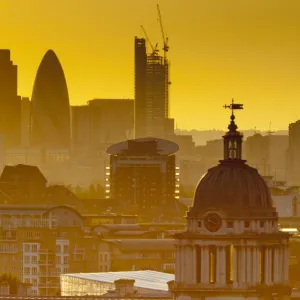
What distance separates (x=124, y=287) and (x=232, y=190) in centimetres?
2218

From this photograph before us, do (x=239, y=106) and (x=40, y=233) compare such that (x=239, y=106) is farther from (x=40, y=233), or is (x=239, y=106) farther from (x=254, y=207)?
(x=40, y=233)

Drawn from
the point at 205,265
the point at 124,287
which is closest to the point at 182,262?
the point at 205,265

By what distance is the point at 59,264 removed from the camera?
139750 mm

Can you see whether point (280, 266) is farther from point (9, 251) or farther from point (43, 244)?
point (9, 251)

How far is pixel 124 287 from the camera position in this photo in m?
88.5

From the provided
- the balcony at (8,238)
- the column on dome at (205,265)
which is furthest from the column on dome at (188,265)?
the balcony at (8,238)

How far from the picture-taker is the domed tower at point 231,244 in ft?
215

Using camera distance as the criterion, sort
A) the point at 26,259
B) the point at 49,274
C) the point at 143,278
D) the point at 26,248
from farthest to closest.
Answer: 1. the point at 26,248
2. the point at 26,259
3. the point at 49,274
4. the point at 143,278

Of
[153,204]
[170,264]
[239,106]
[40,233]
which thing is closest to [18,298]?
[239,106]

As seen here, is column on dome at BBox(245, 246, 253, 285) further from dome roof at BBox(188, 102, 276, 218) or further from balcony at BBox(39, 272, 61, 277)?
balcony at BBox(39, 272, 61, 277)

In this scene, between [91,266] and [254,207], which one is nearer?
[254,207]

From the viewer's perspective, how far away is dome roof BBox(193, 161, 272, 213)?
6656 cm

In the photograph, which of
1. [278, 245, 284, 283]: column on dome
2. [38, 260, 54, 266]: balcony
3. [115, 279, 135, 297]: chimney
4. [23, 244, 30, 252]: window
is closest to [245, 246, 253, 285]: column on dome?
[278, 245, 284, 283]: column on dome

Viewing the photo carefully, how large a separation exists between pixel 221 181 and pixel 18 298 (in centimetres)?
1882
